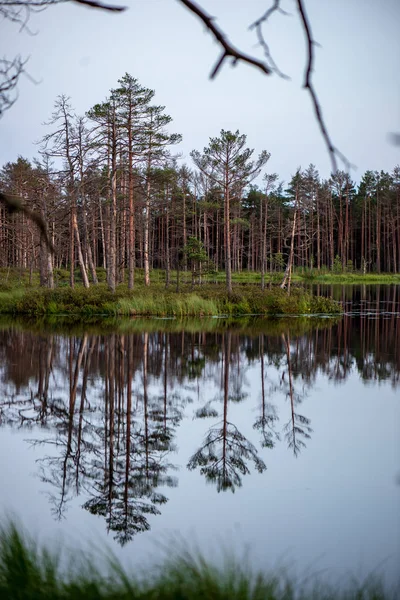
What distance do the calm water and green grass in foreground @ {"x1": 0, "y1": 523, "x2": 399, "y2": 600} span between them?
854mm

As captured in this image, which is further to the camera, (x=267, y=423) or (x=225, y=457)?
(x=267, y=423)

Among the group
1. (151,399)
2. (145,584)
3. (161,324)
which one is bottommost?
(151,399)

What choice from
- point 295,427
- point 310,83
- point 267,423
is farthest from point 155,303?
point 310,83

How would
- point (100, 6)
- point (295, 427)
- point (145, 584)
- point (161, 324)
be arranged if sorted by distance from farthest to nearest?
point (161, 324) → point (295, 427) → point (145, 584) → point (100, 6)

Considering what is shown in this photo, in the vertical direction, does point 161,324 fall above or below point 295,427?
above

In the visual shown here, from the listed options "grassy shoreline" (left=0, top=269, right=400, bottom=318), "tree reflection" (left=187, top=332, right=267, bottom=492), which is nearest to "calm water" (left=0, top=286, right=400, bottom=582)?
"tree reflection" (left=187, top=332, right=267, bottom=492)

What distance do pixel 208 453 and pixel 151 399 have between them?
2966 mm

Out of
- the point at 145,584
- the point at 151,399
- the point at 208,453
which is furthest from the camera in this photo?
the point at 151,399

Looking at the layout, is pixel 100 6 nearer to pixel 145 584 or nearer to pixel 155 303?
pixel 145 584

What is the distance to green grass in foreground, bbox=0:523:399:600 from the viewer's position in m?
3.40

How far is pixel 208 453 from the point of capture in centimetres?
796

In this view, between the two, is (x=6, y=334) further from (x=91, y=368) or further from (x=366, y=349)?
(x=366, y=349)

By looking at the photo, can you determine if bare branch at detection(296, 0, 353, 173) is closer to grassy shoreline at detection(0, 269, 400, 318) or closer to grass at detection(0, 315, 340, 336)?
grass at detection(0, 315, 340, 336)

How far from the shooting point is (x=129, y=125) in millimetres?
31156
